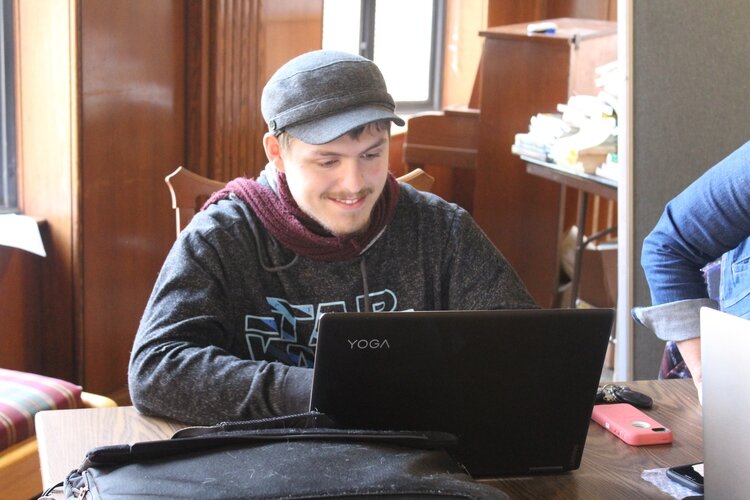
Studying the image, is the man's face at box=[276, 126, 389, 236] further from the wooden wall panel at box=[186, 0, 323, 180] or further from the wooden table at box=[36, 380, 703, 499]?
the wooden wall panel at box=[186, 0, 323, 180]

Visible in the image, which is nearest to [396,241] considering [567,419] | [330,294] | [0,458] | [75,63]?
[330,294]

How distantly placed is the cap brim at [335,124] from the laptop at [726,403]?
66cm

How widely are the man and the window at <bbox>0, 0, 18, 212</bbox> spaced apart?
142 centimetres

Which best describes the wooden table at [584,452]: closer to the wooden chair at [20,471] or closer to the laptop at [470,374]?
the laptop at [470,374]

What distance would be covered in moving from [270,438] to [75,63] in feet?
6.56

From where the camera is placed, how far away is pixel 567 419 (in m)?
1.22

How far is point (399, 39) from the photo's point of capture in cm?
505

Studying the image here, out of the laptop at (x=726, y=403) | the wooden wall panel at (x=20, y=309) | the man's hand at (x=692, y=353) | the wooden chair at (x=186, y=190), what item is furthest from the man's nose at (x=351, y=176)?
the wooden wall panel at (x=20, y=309)

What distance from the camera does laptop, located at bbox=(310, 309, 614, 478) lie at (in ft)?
3.66

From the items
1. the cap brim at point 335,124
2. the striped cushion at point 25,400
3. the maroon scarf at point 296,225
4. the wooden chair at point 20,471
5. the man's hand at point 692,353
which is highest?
the cap brim at point 335,124

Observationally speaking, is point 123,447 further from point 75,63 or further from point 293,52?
point 293,52

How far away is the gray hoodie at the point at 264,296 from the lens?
1.40 metres

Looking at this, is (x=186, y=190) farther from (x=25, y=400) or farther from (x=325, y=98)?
(x=25, y=400)

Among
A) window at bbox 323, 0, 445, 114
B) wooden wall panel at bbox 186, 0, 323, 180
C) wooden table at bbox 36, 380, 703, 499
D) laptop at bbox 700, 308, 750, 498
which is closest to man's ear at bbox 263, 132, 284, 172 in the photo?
wooden table at bbox 36, 380, 703, 499
